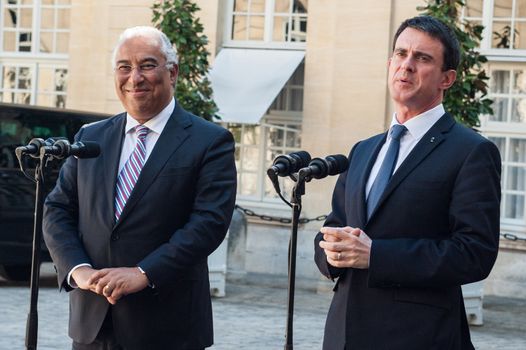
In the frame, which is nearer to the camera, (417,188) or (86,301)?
(417,188)

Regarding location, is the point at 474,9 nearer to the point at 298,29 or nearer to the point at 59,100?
the point at 298,29

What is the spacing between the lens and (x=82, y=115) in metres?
13.6

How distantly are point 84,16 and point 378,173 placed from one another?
1343 cm

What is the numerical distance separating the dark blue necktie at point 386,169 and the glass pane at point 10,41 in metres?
14.4

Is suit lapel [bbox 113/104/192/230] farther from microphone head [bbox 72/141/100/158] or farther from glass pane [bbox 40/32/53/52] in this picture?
glass pane [bbox 40/32/53/52]

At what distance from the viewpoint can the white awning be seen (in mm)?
15219

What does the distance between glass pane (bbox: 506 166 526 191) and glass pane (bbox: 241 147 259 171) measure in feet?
11.0

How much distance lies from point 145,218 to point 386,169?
1.00 m

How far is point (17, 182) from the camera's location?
1273cm

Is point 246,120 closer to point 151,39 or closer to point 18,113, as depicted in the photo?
point 18,113

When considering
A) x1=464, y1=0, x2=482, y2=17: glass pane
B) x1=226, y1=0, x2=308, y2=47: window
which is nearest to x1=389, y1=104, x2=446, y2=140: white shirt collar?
x1=464, y1=0, x2=482, y2=17: glass pane

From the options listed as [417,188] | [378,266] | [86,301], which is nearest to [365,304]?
[378,266]

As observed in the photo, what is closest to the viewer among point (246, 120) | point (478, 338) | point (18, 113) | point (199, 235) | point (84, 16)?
point (199, 235)

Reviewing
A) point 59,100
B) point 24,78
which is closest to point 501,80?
point 59,100
